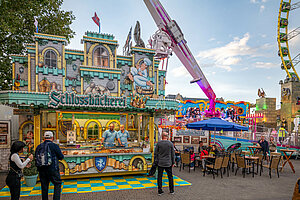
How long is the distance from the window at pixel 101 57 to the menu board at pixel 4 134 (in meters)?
4.93

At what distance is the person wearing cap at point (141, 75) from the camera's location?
10.1 meters

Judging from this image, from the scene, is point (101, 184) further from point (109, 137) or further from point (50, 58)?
point (50, 58)

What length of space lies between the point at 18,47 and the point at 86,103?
7965 mm

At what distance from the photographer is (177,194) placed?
678cm

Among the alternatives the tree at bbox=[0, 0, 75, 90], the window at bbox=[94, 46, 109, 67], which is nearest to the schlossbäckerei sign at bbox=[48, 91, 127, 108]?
the window at bbox=[94, 46, 109, 67]

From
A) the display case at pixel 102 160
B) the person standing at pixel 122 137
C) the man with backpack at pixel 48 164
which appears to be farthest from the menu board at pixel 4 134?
the man with backpack at pixel 48 164

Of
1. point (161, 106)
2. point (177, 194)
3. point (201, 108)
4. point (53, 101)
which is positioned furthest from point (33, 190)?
point (201, 108)

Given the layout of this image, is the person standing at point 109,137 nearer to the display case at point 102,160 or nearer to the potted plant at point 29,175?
the display case at point 102,160

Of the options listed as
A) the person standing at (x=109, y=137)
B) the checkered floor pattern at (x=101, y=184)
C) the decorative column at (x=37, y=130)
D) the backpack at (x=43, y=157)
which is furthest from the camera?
the person standing at (x=109, y=137)

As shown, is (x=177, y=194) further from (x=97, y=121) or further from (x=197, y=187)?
(x=97, y=121)

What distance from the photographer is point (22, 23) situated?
40.3 feet

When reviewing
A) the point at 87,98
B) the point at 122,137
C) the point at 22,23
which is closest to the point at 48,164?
the point at 87,98

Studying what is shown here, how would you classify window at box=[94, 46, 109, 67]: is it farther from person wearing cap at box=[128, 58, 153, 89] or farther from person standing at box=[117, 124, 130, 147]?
person standing at box=[117, 124, 130, 147]

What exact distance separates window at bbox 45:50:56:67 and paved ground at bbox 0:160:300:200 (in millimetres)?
4748
